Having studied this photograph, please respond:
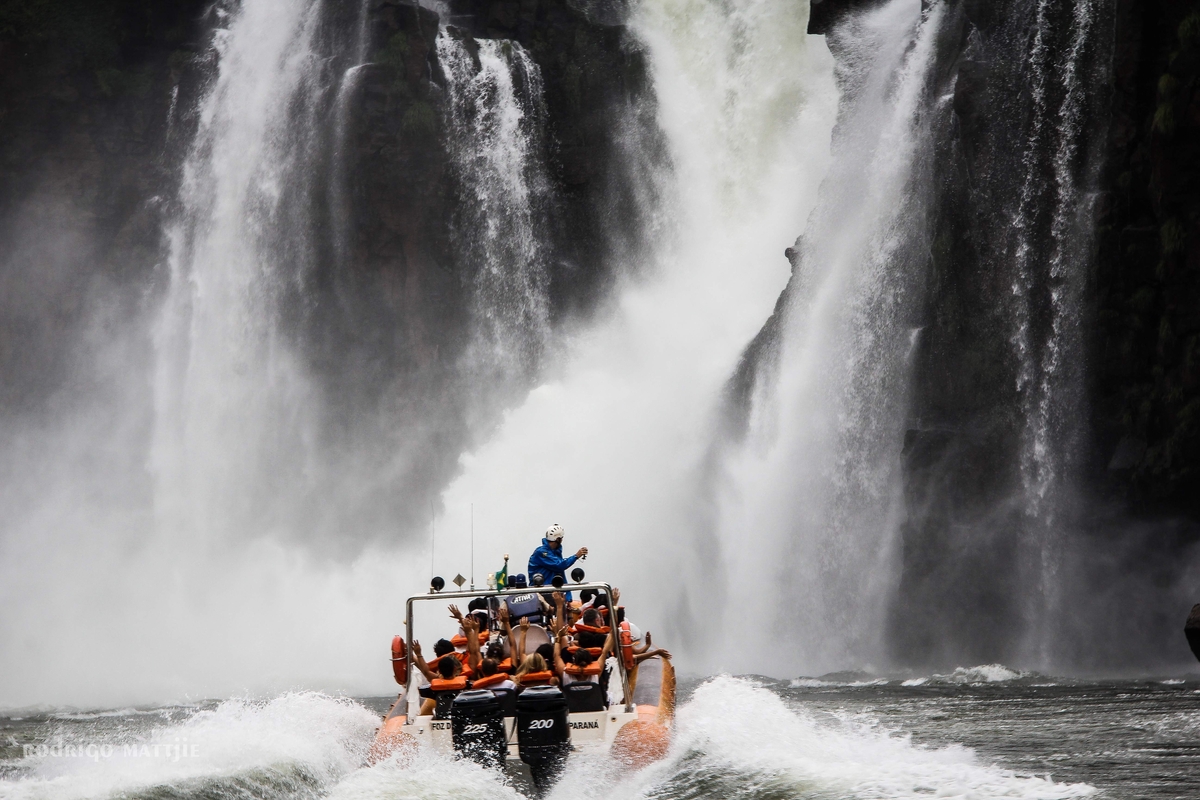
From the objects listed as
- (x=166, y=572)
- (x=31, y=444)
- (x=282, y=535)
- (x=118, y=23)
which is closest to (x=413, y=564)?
(x=282, y=535)

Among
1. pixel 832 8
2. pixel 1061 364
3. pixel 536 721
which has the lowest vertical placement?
pixel 536 721

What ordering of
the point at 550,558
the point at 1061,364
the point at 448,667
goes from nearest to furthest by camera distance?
the point at 448,667 < the point at 550,558 < the point at 1061,364

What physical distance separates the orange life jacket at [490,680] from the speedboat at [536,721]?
0.18 metres

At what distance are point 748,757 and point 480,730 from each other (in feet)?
8.85

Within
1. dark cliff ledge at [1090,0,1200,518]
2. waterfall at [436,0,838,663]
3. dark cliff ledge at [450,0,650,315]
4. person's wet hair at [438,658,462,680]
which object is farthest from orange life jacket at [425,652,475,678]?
dark cliff ledge at [450,0,650,315]

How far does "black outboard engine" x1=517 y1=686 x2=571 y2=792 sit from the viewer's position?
33.9ft

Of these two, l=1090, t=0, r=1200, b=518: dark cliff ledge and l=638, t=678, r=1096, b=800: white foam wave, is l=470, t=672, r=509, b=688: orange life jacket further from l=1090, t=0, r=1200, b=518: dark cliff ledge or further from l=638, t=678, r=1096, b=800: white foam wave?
l=1090, t=0, r=1200, b=518: dark cliff ledge

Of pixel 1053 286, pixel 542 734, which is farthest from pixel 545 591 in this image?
pixel 1053 286

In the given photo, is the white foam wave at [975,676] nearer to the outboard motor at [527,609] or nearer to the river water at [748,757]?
the river water at [748,757]

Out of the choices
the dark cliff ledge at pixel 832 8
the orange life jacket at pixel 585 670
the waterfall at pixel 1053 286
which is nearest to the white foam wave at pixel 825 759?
the orange life jacket at pixel 585 670

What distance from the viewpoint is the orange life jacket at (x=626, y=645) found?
13.3 metres

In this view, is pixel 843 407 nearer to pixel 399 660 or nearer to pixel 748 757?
pixel 399 660

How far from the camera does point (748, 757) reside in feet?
37.4

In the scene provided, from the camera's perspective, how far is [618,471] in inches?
1224
